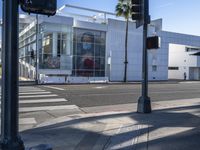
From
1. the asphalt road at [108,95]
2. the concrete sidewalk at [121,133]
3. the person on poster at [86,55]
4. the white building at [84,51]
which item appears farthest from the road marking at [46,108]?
the person on poster at [86,55]

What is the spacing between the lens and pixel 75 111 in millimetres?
12336

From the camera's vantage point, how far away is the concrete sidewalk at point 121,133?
676 centimetres

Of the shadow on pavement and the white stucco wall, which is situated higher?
the white stucco wall

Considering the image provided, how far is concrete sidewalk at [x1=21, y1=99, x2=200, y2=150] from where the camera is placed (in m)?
6.76

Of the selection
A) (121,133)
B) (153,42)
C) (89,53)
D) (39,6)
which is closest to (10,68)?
(39,6)

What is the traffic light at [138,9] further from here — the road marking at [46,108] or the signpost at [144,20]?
the road marking at [46,108]

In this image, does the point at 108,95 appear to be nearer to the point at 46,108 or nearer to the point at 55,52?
the point at 46,108

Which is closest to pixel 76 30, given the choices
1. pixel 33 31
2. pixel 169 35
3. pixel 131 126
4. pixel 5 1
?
pixel 33 31

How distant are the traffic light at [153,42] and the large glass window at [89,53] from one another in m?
32.4

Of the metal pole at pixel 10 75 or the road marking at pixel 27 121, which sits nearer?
the metal pole at pixel 10 75

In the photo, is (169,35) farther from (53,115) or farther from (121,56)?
(53,115)

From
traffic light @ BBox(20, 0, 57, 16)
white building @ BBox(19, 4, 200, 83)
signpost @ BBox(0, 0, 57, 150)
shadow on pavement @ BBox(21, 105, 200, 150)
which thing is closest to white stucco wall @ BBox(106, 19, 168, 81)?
white building @ BBox(19, 4, 200, 83)

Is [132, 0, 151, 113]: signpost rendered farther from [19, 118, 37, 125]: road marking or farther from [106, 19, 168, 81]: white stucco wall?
[106, 19, 168, 81]: white stucco wall

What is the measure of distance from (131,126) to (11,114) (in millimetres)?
4948
